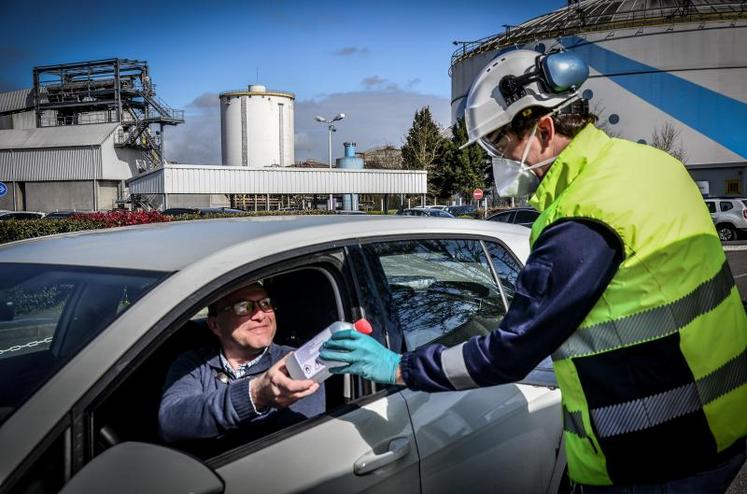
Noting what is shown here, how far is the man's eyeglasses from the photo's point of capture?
209cm

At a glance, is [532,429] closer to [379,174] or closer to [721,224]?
[721,224]

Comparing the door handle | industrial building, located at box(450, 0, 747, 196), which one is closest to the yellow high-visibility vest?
the door handle

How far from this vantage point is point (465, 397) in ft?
7.03

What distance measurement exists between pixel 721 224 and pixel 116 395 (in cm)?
2604

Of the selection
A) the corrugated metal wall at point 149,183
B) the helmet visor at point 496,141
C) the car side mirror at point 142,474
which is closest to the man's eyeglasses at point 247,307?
the car side mirror at point 142,474

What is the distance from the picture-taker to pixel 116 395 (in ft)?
5.24

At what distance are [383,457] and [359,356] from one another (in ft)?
1.02

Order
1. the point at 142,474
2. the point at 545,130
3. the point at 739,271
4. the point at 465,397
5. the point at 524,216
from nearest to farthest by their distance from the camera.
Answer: the point at 142,474, the point at 545,130, the point at 465,397, the point at 739,271, the point at 524,216

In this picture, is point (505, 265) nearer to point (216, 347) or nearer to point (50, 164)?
point (216, 347)

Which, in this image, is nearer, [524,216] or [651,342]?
[651,342]

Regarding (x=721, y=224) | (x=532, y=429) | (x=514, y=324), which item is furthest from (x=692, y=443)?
(x=721, y=224)

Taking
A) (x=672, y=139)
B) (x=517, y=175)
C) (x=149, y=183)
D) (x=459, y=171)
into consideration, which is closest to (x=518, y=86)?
(x=517, y=175)

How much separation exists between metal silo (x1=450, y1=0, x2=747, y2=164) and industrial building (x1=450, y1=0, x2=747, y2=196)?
0.21 ft

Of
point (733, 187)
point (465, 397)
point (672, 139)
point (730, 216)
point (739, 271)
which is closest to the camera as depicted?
point (465, 397)
